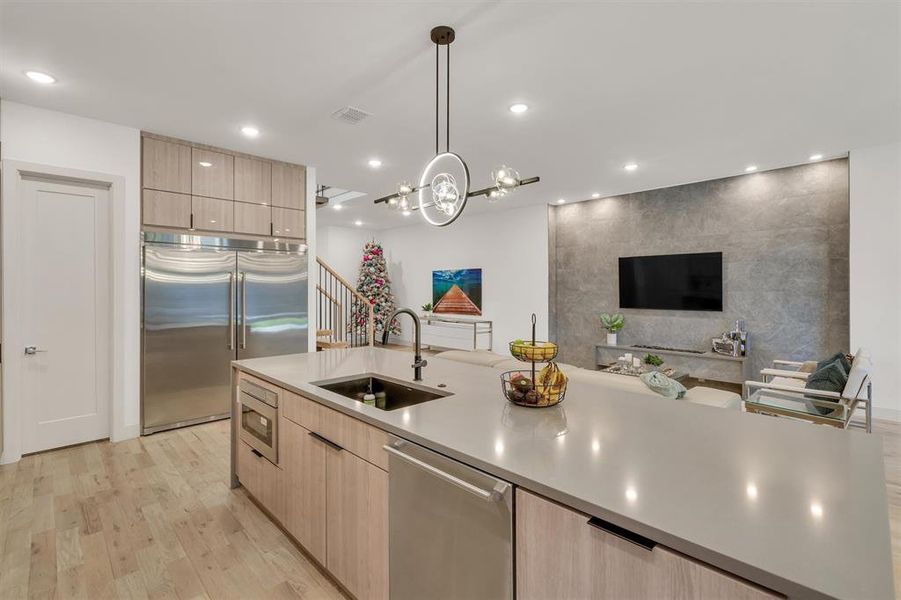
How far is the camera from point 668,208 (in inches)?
245

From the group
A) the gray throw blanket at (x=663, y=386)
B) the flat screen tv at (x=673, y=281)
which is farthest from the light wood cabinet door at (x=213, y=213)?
the flat screen tv at (x=673, y=281)

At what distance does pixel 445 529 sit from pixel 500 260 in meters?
6.85

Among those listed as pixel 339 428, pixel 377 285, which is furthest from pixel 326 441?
pixel 377 285

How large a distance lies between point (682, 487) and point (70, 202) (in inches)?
186

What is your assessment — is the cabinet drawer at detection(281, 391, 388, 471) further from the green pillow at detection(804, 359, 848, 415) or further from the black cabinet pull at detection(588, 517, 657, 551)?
the green pillow at detection(804, 359, 848, 415)

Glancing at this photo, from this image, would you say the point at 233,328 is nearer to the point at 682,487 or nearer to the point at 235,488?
the point at 235,488

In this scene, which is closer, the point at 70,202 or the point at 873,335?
the point at 70,202

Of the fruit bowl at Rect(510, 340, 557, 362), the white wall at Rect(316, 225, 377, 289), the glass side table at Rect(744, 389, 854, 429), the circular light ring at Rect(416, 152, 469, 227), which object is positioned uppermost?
the white wall at Rect(316, 225, 377, 289)

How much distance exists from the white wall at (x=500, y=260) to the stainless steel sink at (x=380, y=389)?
5.16 metres

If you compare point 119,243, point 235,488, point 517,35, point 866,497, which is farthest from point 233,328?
point 866,497

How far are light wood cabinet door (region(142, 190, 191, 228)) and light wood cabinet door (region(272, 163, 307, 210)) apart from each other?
891 mm

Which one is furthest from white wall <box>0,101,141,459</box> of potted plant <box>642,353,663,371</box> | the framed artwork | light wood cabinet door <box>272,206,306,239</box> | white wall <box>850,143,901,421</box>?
white wall <box>850,143,901,421</box>

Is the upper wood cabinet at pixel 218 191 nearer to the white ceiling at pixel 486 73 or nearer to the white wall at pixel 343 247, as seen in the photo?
the white ceiling at pixel 486 73

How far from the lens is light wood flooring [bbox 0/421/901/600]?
1.96m
